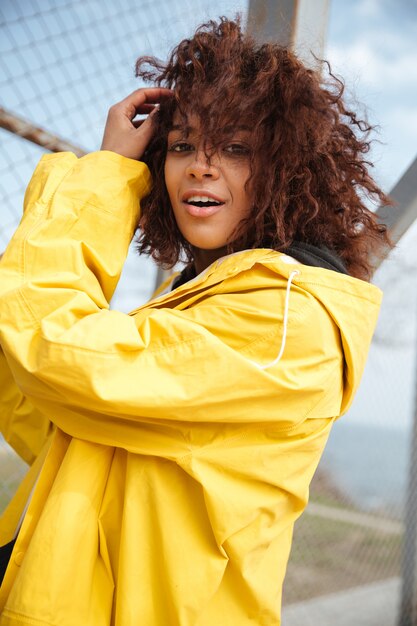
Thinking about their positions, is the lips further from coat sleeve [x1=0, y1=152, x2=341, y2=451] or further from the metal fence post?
the metal fence post

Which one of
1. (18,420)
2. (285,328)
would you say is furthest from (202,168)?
(18,420)

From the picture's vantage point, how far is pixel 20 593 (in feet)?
3.61

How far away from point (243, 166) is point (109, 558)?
0.75 meters

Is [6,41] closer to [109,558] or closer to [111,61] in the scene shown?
[111,61]

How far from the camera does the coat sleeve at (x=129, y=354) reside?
106cm

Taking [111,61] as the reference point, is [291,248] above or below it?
below

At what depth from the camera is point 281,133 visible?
1.37 meters

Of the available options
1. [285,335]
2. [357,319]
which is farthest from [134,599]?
[357,319]

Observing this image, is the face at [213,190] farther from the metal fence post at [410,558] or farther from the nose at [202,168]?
the metal fence post at [410,558]

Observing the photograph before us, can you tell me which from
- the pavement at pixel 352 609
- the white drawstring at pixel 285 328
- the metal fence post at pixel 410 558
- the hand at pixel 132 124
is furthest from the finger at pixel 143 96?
the metal fence post at pixel 410 558

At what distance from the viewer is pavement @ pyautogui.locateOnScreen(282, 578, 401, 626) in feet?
10.2

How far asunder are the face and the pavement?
2.07m

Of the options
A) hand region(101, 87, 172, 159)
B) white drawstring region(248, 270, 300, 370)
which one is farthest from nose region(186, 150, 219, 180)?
white drawstring region(248, 270, 300, 370)

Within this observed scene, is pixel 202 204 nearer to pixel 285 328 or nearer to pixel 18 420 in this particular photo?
pixel 285 328
